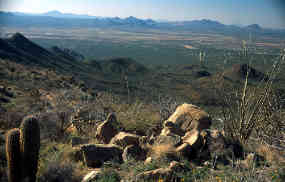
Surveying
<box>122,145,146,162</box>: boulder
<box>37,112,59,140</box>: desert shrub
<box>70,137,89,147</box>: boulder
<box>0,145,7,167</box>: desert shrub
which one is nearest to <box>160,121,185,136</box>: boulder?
<box>122,145,146,162</box>: boulder

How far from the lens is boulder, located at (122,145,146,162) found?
4566 mm

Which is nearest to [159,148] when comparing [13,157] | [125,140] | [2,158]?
[125,140]

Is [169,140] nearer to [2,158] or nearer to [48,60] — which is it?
[2,158]

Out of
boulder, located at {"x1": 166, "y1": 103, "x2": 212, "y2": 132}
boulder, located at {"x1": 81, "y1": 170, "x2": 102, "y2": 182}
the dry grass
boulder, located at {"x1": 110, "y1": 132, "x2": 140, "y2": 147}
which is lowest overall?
boulder, located at {"x1": 81, "y1": 170, "x2": 102, "y2": 182}

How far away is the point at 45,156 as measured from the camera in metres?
5.11

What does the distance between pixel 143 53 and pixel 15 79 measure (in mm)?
78683

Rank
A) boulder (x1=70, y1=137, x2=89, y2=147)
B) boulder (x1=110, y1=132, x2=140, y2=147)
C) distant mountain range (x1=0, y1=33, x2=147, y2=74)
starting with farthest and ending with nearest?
1. distant mountain range (x1=0, y1=33, x2=147, y2=74)
2. boulder (x1=70, y1=137, x2=89, y2=147)
3. boulder (x1=110, y1=132, x2=140, y2=147)

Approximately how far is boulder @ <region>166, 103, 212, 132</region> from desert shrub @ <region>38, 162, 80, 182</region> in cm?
271

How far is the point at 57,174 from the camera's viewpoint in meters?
4.13

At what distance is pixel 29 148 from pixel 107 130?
7.16ft

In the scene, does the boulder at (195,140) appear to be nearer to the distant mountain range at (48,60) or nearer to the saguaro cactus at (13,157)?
the saguaro cactus at (13,157)

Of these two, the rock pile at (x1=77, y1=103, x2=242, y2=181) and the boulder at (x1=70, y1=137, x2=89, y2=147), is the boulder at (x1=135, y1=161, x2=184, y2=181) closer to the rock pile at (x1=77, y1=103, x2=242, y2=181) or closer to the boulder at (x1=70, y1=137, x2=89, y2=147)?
the rock pile at (x1=77, y1=103, x2=242, y2=181)

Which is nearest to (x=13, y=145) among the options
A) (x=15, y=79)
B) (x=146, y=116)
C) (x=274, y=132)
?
(x=146, y=116)

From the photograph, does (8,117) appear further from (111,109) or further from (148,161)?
(148,161)
